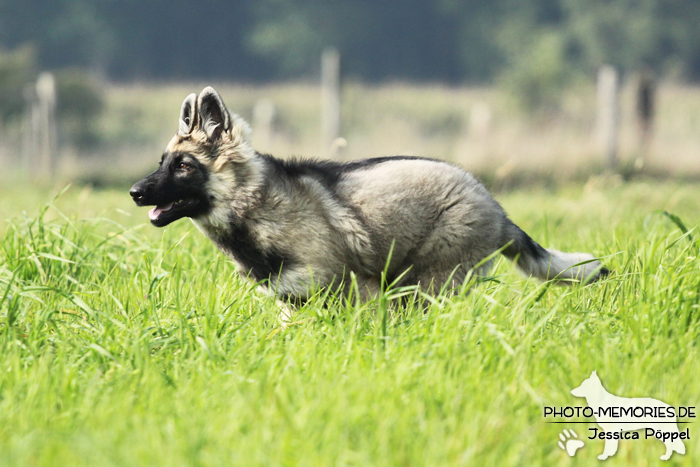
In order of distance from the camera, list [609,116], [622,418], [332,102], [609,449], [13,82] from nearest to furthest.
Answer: [609,449] → [622,418] → [332,102] → [609,116] → [13,82]

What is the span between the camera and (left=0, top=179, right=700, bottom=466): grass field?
7.13 ft

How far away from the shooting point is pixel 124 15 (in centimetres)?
4272

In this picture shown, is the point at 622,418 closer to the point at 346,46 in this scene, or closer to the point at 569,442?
the point at 569,442

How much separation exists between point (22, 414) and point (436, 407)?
1366mm

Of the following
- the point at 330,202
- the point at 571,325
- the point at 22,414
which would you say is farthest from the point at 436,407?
the point at 330,202

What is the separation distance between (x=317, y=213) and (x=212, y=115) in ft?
2.68

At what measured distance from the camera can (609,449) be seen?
2.28 m

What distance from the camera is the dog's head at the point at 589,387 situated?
8.27 ft

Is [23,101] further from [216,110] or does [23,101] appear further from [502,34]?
[502,34]

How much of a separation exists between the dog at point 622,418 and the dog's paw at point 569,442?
0.08 metres

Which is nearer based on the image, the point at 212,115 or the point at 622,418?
the point at 622,418

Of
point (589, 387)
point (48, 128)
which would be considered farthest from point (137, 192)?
point (48, 128)

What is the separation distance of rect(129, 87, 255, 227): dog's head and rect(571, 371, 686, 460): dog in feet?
6.91

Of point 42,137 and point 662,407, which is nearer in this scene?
point 662,407
